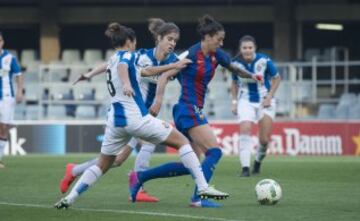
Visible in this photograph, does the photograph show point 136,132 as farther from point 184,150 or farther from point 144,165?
point 144,165

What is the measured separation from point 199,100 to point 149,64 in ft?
2.58

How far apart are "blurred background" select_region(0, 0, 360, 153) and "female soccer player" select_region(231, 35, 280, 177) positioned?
9.26 meters

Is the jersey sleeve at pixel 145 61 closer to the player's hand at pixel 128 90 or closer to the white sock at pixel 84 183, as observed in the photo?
the player's hand at pixel 128 90

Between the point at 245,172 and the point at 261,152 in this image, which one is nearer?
the point at 245,172

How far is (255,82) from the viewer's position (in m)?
18.1

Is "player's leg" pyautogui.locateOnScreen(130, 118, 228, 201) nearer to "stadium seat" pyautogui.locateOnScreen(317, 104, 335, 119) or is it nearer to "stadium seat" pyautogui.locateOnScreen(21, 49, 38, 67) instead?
"stadium seat" pyautogui.locateOnScreen(317, 104, 335, 119)

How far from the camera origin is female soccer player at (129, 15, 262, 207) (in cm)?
1266

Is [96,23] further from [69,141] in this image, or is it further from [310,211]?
[310,211]

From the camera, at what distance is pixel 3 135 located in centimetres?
2030

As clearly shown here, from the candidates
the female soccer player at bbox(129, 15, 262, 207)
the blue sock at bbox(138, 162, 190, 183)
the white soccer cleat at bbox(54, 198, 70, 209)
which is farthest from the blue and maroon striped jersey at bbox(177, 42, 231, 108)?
the white soccer cleat at bbox(54, 198, 70, 209)

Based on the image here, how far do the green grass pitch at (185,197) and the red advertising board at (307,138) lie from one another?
21.1 feet

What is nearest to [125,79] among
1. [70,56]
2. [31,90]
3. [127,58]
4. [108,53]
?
[127,58]

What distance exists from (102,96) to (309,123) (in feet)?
20.4

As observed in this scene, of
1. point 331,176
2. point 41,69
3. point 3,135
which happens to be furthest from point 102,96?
point 331,176
